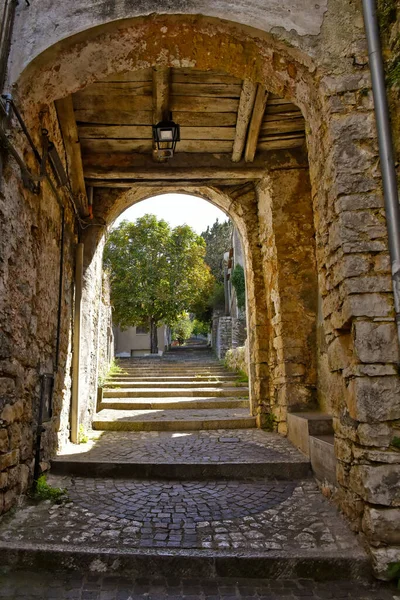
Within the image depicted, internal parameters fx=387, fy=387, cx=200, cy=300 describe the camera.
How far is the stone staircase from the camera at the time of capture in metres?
5.32

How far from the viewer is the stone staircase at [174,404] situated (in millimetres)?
5316

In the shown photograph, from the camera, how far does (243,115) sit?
4.14 meters

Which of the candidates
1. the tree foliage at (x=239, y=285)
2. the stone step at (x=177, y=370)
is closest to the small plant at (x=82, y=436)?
the stone step at (x=177, y=370)

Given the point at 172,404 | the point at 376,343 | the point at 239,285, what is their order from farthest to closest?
1. the point at 239,285
2. the point at 172,404
3. the point at 376,343

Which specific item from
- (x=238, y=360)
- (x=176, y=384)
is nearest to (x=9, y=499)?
(x=176, y=384)

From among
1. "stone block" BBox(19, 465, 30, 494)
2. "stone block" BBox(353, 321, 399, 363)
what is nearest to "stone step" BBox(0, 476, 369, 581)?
"stone block" BBox(19, 465, 30, 494)

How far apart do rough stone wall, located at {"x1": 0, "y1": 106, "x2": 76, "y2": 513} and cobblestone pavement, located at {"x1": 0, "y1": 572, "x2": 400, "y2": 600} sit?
25.5 inches

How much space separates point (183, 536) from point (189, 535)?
0.13 feet

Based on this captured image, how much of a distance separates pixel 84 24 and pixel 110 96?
1.12m

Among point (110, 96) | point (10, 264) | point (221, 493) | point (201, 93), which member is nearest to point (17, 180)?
point (10, 264)

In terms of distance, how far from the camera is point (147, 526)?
8.46 feet

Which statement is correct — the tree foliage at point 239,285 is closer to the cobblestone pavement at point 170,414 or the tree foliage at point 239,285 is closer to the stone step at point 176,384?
the stone step at point 176,384

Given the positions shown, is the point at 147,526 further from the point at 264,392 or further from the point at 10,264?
the point at 264,392

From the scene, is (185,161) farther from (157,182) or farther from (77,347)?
(77,347)
